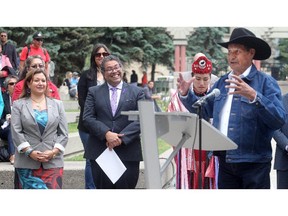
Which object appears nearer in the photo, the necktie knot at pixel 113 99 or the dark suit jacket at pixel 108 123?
the dark suit jacket at pixel 108 123

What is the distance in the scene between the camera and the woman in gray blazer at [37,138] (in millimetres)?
7887

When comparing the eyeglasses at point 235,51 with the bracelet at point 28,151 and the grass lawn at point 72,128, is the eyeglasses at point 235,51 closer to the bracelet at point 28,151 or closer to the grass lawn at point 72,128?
the bracelet at point 28,151

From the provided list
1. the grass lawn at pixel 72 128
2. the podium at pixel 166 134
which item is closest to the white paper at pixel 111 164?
the podium at pixel 166 134

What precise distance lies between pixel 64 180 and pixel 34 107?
1.95 m

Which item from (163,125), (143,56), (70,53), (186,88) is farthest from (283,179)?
(143,56)

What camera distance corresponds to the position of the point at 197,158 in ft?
26.7

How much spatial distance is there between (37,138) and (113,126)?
0.85 metres

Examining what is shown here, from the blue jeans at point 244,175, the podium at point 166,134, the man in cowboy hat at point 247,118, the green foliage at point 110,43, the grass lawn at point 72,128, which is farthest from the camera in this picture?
the green foliage at point 110,43

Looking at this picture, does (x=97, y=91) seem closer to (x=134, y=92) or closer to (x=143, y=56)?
(x=134, y=92)

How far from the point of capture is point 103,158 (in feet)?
25.3

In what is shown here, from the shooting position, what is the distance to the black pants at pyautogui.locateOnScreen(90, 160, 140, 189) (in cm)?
772

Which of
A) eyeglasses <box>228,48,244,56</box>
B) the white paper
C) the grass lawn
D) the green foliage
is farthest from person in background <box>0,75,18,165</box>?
the green foliage

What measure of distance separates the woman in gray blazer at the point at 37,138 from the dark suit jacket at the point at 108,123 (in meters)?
0.38

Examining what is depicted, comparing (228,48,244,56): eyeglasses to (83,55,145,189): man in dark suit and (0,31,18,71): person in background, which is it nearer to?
(83,55,145,189): man in dark suit
